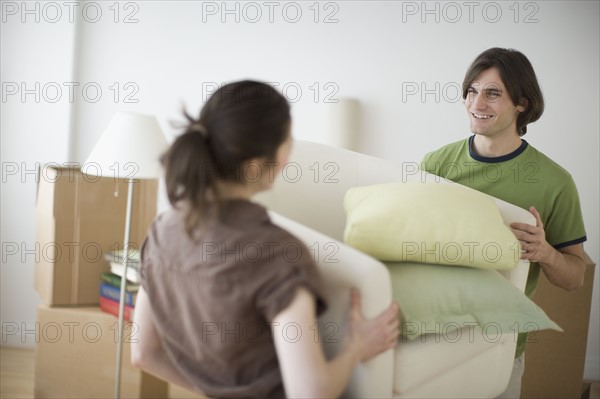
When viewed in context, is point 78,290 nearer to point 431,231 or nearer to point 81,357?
point 81,357

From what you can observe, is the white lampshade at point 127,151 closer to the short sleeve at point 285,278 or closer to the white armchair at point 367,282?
the white armchair at point 367,282

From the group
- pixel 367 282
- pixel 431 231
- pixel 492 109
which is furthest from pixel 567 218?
pixel 367 282

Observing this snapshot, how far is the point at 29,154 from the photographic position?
3568 millimetres

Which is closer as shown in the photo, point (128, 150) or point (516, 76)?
point (516, 76)

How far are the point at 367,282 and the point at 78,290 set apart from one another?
1.93 m

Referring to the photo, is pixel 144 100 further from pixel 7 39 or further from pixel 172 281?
pixel 172 281

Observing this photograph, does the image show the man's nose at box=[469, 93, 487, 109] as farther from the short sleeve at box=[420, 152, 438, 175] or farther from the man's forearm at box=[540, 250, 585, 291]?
the man's forearm at box=[540, 250, 585, 291]

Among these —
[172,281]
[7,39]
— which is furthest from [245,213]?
[7,39]

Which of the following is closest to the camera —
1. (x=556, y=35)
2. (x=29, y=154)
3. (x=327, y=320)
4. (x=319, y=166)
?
(x=327, y=320)

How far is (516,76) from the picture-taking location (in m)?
2.11

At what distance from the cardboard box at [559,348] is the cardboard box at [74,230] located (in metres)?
1.84

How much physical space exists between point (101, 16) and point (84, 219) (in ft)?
4.03

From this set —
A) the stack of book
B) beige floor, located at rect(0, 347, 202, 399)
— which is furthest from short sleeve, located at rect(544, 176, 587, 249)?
beige floor, located at rect(0, 347, 202, 399)

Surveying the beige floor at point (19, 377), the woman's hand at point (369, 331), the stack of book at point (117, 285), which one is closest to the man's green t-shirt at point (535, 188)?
the woman's hand at point (369, 331)
